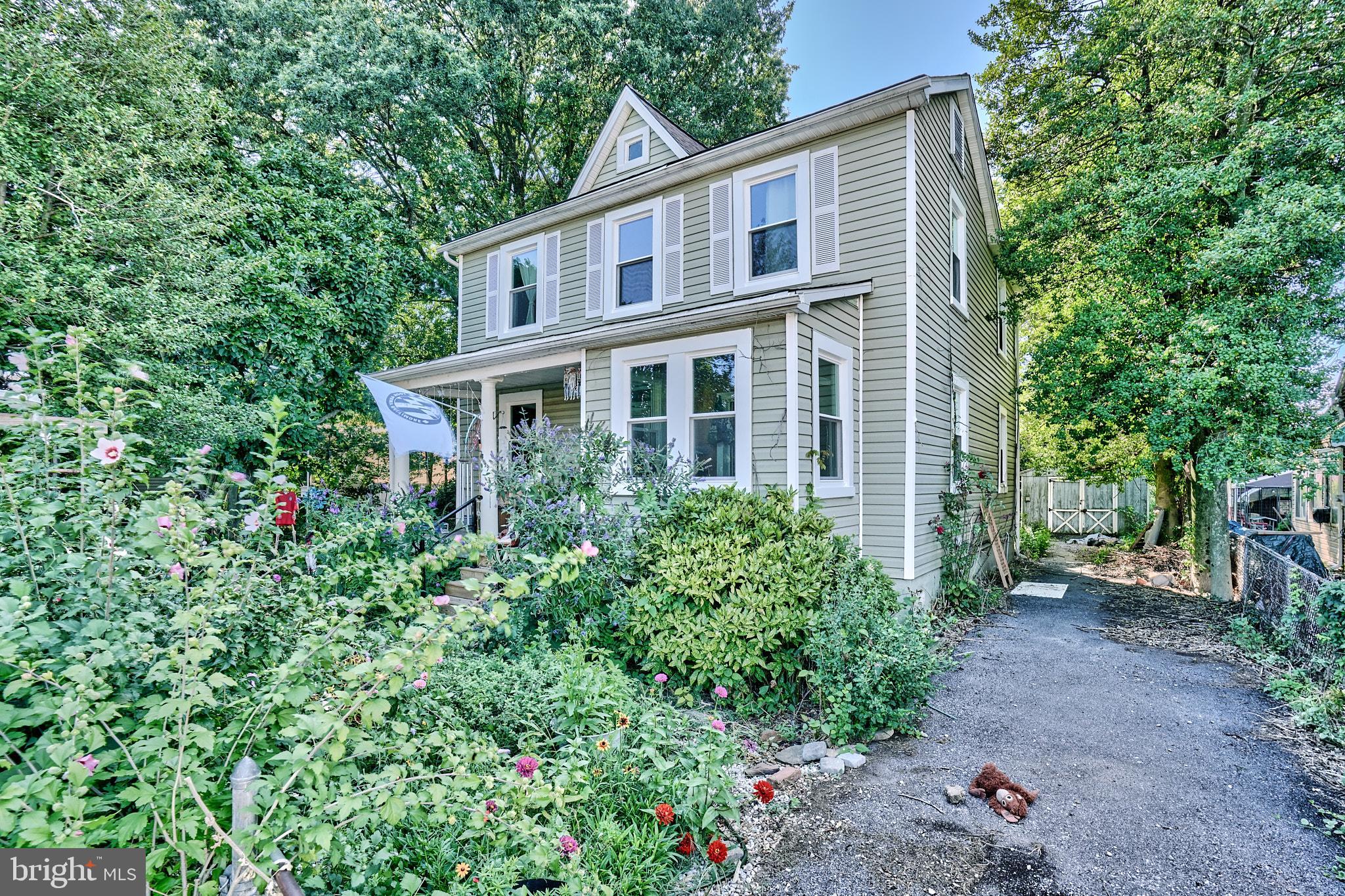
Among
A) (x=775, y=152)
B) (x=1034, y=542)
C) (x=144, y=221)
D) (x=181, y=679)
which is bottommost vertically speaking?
(x=1034, y=542)

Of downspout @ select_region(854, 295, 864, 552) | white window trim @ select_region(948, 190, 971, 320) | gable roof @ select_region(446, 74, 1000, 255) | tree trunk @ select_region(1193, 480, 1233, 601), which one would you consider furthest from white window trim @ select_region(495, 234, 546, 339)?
tree trunk @ select_region(1193, 480, 1233, 601)

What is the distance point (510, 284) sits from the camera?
448 inches

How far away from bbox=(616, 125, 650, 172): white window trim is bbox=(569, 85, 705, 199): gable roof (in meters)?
0.14

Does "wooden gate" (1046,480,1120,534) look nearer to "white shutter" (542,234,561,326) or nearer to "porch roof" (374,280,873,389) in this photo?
"porch roof" (374,280,873,389)

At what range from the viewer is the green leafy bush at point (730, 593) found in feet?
14.2

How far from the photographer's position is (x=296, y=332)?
10438 millimetres

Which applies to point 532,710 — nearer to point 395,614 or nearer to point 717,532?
point 395,614

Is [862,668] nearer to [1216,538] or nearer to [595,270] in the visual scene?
[595,270]

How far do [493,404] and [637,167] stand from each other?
508 cm

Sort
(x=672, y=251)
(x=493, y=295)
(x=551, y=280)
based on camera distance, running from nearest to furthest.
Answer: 1. (x=672, y=251)
2. (x=551, y=280)
3. (x=493, y=295)

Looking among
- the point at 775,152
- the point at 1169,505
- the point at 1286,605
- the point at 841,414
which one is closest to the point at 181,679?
the point at 841,414

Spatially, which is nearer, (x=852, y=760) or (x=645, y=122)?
(x=852, y=760)

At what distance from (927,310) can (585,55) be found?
41.2 feet

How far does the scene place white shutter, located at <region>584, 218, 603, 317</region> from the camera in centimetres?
978
